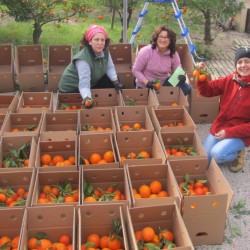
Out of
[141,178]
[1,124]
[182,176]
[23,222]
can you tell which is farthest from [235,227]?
[1,124]

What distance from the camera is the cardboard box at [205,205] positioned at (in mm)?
2523

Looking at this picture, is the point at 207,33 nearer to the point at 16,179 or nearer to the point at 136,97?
the point at 136,97

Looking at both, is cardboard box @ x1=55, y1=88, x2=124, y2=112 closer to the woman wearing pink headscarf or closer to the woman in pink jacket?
the woman wearing pink headscarf

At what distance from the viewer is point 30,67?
550 cm

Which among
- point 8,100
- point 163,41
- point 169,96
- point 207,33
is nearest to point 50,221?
point 8,100

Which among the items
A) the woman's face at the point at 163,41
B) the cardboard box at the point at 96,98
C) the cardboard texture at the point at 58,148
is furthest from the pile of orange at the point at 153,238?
the woman's face at the point at 163,41

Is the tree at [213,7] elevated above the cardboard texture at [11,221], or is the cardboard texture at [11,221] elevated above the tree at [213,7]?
the tree at [213,7]

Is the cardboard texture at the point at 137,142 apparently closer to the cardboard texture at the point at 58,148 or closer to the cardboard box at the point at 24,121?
the cardboard texture at the point at 58,148

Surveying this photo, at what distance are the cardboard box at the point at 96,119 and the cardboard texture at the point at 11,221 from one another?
133 centimetres

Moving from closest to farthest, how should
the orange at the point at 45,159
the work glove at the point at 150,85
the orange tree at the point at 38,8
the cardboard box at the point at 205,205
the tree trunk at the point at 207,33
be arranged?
the cardboard box at the point at 205,205 < the orange at the point at 45,159 < the work glove at the point at 150,85 < the orange tree at the point at 38,8 < the tree trunk at the point at 207,33

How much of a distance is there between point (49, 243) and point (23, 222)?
0.23m

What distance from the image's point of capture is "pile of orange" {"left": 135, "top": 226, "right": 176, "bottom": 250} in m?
2.29

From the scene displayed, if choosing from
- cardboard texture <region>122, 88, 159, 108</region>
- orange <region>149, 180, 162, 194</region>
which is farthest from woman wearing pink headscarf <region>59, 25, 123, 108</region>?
orange <region>149, 180, 162, 194</region>

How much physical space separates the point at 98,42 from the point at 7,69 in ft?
7.41
